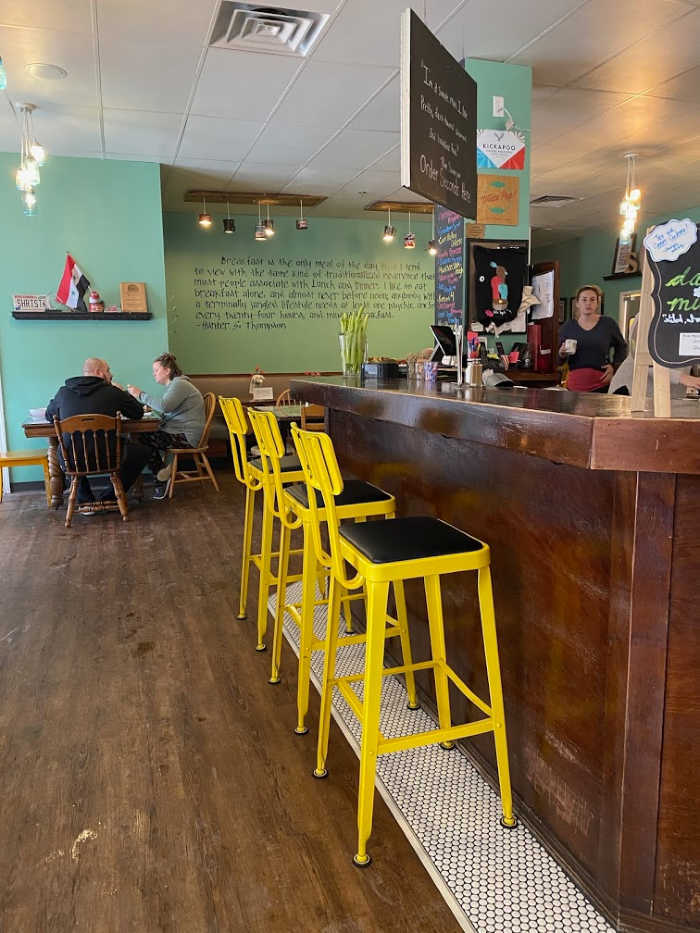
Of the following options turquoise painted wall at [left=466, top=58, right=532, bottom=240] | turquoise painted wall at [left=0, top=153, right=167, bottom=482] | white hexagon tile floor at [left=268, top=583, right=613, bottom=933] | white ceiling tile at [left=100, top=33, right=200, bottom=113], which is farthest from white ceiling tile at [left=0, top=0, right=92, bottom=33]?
white hexagon tile floor at [left=268, top=583, right=613, bottom=933]

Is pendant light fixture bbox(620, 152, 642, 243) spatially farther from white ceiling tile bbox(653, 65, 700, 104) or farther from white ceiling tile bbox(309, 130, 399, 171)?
white ceiling tile bbox(309, 130, 399, 171)

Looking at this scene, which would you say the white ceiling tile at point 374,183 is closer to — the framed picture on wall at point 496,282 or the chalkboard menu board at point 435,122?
the framed picture on wall at point 496,282

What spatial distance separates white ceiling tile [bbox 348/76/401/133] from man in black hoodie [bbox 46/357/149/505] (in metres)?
2.82

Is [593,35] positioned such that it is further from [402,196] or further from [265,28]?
[402,196]

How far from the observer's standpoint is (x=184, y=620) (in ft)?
10.6

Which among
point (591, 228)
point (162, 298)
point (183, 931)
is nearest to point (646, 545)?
point (183, 931)

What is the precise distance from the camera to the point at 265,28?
146 inches

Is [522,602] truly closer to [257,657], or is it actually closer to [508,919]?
[508,919]

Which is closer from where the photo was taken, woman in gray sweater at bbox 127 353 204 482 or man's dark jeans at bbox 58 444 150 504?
man's dark jeans at bbox 58 444 150 504

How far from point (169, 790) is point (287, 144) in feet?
17.4

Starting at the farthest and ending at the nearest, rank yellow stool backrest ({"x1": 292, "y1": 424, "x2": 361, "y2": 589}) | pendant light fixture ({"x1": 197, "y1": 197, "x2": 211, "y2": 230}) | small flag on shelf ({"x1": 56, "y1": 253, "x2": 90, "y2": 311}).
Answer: pendant light fixture ({"x1": 197, "y1": 197, "x2": 211, "y2": 230})
small flag on shelf ({"x1": 56, "y1": 253, "x2": 90, "y2": 311})
yellow stool backrest ({"x1": 292, "y1": 424, "x2": 361, "y2": 589})

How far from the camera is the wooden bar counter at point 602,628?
1.28m

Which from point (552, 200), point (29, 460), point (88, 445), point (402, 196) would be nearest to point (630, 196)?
point (552, 200)

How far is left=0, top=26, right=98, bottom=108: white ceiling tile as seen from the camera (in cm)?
371
